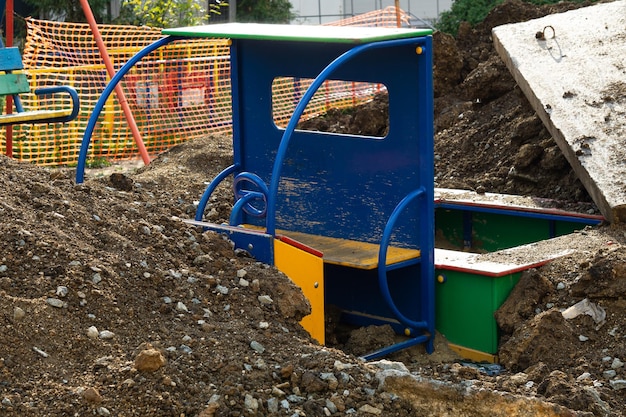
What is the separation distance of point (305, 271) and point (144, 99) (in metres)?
7.10

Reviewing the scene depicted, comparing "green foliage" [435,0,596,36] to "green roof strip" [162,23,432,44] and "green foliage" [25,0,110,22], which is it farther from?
"green roof strip" [162,23,432,44]

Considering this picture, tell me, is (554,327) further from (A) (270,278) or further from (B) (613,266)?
(A) (270,278)

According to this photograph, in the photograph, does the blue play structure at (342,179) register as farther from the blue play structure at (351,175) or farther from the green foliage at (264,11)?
the green foliage at (264,11)

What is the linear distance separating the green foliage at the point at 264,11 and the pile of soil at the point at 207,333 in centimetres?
1666

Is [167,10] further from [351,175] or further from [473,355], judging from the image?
[473,355]

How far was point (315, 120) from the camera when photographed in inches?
486

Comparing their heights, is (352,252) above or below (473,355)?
above

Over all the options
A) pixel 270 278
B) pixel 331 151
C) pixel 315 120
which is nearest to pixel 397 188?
pixel 331 151

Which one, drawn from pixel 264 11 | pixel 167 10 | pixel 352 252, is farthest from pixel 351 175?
pixel 264 11

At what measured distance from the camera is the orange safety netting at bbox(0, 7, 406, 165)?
12.4m

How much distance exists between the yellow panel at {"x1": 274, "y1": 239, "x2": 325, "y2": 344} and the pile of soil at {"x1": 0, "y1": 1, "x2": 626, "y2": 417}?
0.12 m

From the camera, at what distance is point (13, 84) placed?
8.79m

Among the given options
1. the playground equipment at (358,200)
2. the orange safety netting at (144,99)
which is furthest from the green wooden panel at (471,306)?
the orange safety netting at (144,99)

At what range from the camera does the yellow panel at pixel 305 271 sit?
20.4 ft
